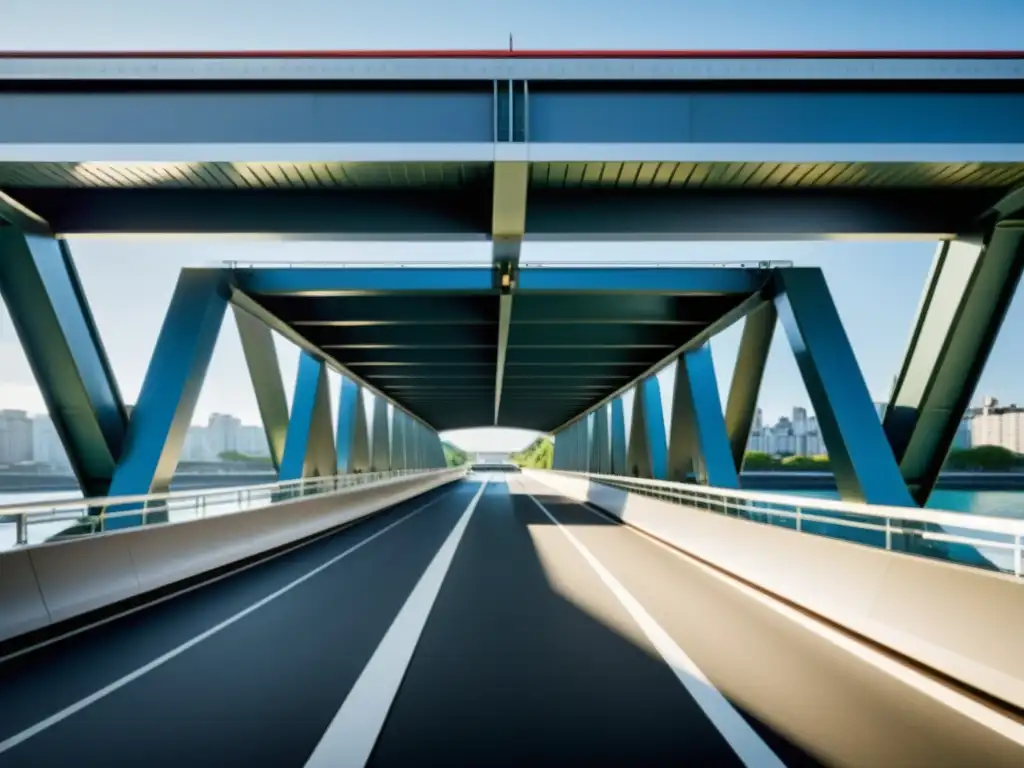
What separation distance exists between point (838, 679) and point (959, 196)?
9484 millimetres

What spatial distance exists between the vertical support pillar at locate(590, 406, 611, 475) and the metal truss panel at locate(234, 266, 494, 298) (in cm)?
3270

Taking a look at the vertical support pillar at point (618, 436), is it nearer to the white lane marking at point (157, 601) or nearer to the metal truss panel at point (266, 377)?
the metal truss panel at point (266, 377)

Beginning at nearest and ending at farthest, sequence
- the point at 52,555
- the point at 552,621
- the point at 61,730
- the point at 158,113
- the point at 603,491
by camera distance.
→ the point at 61,730
the point at 52,555
the point at 552,621
the point at 158,113
the point at 603,491

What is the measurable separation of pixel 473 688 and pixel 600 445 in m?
54.7

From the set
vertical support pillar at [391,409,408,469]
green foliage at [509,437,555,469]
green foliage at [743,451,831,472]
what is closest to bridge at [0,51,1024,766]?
green foliage at [743,451,831,472]

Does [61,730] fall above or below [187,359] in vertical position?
below

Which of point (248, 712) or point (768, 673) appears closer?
point (248, 712)

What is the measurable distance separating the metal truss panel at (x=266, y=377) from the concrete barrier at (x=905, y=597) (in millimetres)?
14952

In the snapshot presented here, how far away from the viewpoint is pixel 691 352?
28.6 meters

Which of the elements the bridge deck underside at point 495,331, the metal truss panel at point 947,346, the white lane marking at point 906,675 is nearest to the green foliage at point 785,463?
the bridge deck underside at point 495,331

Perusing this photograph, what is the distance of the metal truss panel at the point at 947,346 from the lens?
13305 millimetres

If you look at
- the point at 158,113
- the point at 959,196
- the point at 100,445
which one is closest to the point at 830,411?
the point at 959,196

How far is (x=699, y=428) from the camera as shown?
80.7 feet

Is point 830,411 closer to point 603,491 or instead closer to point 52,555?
point 52,555
